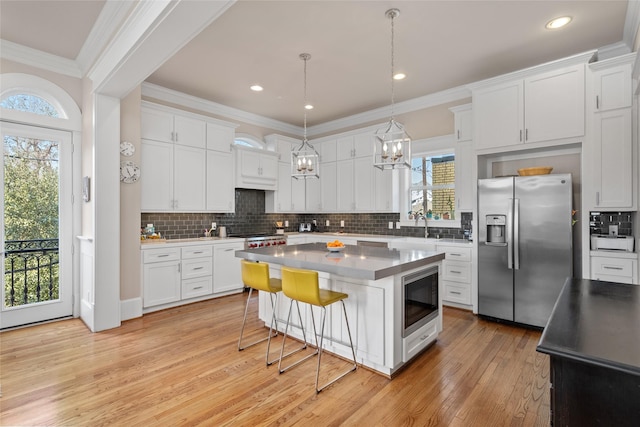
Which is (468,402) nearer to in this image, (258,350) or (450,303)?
(258,350)

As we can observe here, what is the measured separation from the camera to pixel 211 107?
5.38 meters

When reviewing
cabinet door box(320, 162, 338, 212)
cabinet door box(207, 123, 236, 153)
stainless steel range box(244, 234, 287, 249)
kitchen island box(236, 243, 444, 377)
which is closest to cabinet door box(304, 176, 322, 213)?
cabinet door box(320, 162, 338, 212)

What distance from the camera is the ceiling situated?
2.86 metres

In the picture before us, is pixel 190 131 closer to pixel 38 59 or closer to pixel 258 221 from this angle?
pixel 38 59

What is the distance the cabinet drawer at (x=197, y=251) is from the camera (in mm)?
4469

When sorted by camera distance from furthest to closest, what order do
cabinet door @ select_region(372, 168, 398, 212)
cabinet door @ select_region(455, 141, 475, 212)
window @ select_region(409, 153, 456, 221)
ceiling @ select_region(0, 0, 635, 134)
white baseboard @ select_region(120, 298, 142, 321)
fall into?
1. cabinet door @ select_region(372, 168, 398, 212)
2. window @ select_region(409, 153, 456, 221)
3. cabinet door @ select_region(455, 141, 475, 212)
4. white baseboard @ select_region(120, 298, 142, 321)
5. ceiling @ select_region(0, 0, 635, 134)

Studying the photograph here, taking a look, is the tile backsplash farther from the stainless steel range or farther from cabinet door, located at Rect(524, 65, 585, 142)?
cabinet door, located at Rect(524, 65, 585, 142)

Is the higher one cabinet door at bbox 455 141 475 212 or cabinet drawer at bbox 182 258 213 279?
cabinet door at bbox 455 141 475 212

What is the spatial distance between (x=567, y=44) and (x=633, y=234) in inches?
84.5

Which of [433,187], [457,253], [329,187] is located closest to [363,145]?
[329,187]

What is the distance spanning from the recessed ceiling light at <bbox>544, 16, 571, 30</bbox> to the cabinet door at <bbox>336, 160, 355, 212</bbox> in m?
3.37

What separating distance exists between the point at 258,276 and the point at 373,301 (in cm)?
103

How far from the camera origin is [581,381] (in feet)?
3.35

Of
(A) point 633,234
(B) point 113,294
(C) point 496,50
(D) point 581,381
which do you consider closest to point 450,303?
(A) point 633,234
